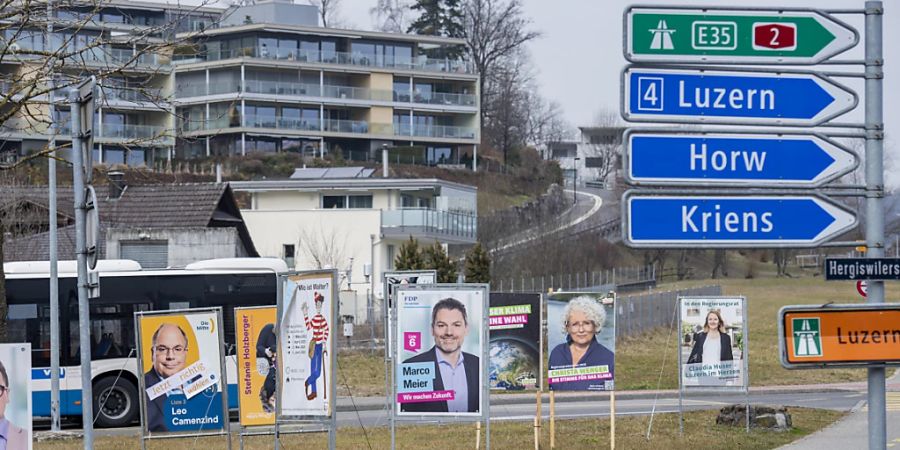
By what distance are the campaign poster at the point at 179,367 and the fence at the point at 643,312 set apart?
28.5 meters

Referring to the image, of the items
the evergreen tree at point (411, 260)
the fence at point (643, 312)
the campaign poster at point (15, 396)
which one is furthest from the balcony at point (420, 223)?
the campaign poster at point (15, 396)

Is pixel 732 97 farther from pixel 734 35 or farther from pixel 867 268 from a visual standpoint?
pixel 867 268

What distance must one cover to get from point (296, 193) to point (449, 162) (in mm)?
31758

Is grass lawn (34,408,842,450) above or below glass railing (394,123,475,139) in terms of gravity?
below

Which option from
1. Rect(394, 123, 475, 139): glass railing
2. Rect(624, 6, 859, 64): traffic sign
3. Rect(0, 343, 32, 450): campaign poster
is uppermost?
Rect(394, 123, 475, 139): glass railing

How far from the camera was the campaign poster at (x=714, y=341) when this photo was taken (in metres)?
21.6

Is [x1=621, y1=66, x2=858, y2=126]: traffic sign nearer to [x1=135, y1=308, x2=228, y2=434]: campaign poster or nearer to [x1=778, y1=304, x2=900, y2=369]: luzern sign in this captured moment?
[x1=778, y1=304, x2=900, y2=369]: luzern sign

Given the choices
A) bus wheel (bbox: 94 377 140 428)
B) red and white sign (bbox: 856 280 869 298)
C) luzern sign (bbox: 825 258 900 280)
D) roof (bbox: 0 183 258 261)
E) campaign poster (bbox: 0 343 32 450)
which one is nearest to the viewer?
luzern sign (bbox: 825 258 900 280)

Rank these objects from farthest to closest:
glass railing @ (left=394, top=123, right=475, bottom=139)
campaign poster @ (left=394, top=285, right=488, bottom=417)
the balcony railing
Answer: glass railing @ (left=394, top=123, right=475, bottom=139)
the balcony railing
campaign poster @ (left=394, top=285, right=488, bottom=417)

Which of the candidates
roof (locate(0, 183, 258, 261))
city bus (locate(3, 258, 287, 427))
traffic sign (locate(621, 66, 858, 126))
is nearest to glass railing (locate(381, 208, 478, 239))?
roof (locate(0, 183, 258, 261))

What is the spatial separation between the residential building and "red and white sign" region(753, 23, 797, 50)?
50.7 meters

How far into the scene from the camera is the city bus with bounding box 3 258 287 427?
25.6 metres


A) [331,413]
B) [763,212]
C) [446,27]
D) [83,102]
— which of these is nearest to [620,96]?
[763,212]

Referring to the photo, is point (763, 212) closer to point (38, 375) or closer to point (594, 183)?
point (38, 375)
